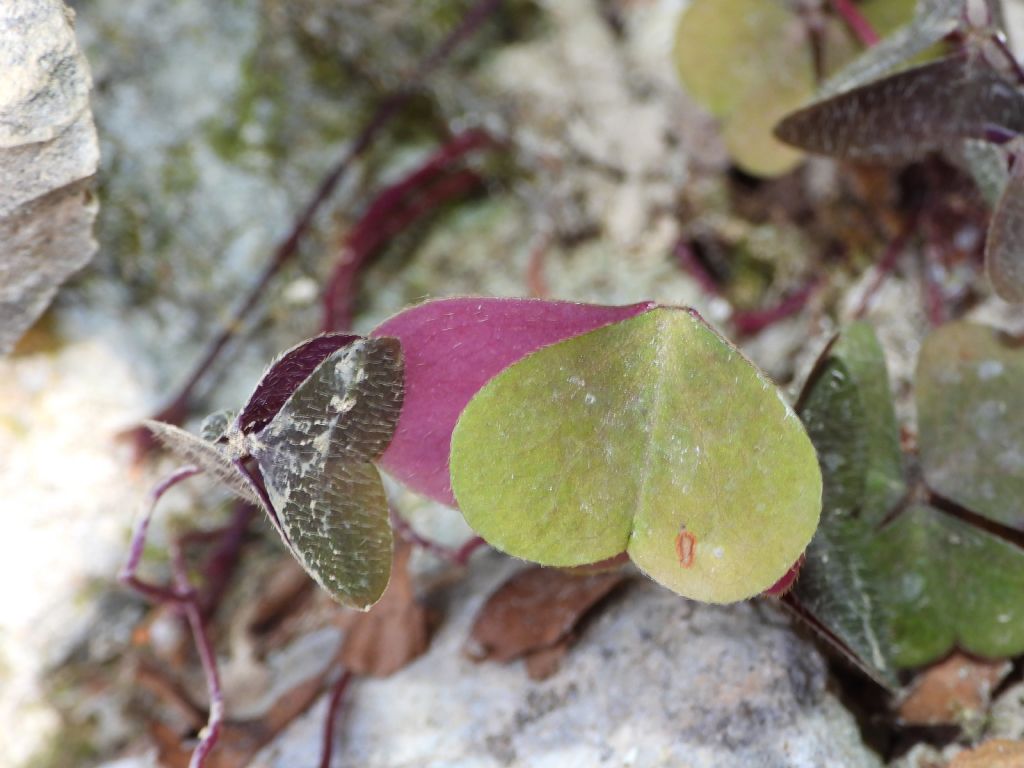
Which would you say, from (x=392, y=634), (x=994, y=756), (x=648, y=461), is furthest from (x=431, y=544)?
(x=994, y=756)

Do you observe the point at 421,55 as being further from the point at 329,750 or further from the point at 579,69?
A: the point at 329,750

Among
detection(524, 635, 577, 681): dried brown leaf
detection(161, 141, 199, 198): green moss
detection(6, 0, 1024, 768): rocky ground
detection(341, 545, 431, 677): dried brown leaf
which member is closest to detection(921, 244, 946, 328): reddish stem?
detection(6, 0, 1024, 768): rocky ground

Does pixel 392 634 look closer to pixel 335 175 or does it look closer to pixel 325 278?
pixel 325 278

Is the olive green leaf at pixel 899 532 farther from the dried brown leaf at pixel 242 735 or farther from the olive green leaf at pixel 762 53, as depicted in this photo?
the dried brown leaf at pixel 242 735

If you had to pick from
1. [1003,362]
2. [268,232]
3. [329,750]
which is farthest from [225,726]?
[1003,362]

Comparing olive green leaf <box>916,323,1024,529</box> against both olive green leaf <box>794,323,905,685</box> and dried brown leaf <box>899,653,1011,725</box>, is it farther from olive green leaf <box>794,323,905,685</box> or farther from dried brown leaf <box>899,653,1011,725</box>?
dried brown leaf <box>899,653,1011,725</box>

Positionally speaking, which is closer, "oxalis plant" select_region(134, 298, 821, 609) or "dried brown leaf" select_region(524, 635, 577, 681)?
"oxalis plant" select_region(134, 298, 821, 609)
